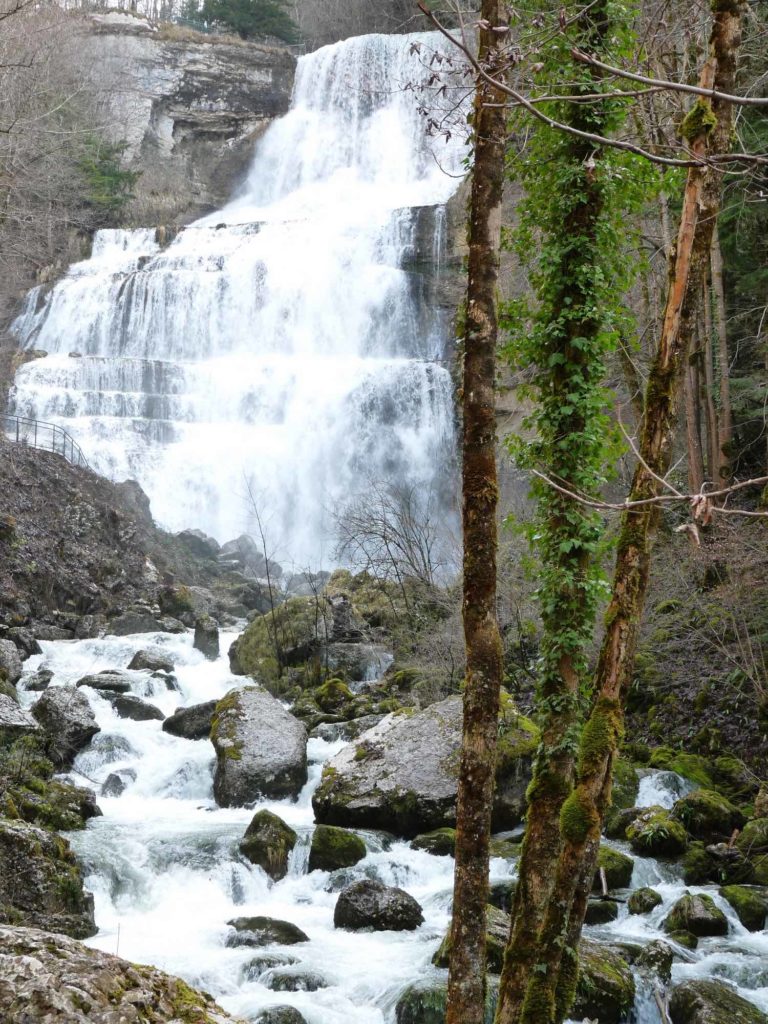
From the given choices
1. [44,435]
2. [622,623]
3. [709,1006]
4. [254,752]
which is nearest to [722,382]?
[254,752]

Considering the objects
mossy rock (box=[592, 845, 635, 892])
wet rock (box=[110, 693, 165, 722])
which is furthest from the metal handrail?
mossy rock (box=[592, 845, 635, 892])

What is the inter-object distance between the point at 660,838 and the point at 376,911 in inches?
140

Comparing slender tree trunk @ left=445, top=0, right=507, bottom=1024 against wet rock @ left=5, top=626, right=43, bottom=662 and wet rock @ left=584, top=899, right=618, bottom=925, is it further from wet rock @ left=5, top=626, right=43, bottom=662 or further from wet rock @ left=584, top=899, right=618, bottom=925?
wet rock @ left=5, top=626, right=43, bottom=662

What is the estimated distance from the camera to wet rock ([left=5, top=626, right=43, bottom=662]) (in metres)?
18.1

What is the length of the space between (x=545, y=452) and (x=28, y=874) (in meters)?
5.97

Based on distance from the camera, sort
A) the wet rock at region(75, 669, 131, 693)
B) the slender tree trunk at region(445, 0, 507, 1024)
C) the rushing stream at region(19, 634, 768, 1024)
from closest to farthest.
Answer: the slender tree trunk at region(445, 0, 507, 1024) → the rushing stream at region(19, 634, 768, 1024) → the wet rock at region(75, 669, 131, 693)

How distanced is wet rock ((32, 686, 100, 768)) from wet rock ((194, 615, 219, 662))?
5584mm

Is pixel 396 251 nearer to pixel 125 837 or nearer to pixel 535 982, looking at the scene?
pixel 125 837

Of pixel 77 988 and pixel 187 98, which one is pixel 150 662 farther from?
pixel 187 98

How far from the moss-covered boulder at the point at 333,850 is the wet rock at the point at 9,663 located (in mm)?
6994

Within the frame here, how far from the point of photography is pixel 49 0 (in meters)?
29.7

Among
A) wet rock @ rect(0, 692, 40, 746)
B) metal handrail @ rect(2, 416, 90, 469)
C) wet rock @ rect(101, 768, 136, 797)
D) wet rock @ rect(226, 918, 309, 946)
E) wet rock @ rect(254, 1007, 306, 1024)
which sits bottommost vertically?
wet rock @ rect(101, 768, 136, 797)

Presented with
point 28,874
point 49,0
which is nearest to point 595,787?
point 28,874

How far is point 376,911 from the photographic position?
959 centimetres
